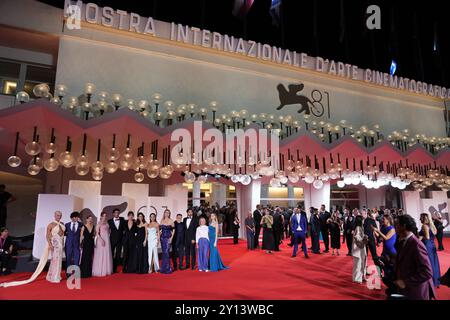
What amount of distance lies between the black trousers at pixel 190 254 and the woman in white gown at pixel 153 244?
30.8 inches

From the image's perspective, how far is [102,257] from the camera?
6668 mm

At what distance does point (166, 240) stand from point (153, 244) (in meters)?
0.33

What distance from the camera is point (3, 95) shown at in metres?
8.61

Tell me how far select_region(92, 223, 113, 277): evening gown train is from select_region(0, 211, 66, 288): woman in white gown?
29.0 inches

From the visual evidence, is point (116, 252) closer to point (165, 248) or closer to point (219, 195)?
point (165, 248)

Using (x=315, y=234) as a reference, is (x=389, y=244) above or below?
above

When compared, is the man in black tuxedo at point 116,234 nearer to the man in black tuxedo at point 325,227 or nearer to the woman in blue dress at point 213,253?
the woman in blue dress at point 213,253

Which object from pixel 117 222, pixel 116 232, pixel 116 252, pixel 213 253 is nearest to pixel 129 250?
pixel 116 252

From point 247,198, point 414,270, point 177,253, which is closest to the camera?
point 414,270

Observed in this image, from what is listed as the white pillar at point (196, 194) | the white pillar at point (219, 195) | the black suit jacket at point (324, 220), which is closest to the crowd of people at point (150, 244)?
the black suit jacket at point (324, 220)

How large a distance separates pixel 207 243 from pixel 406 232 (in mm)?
4920

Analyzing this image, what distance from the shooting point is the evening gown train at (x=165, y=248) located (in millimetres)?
6930
